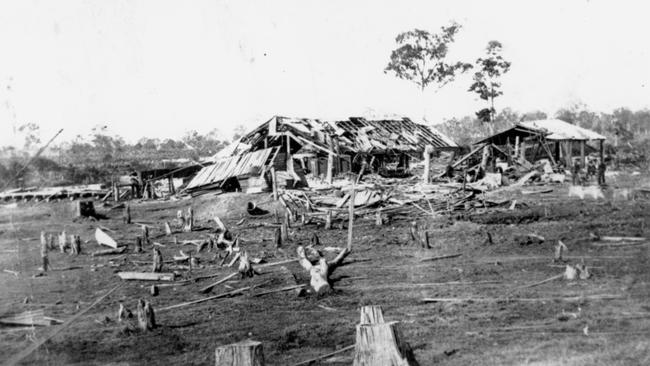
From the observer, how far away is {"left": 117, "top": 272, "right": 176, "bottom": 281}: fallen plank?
12391 mm

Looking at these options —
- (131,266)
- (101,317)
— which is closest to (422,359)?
(101,317)

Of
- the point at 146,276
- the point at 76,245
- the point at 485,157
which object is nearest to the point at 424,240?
the point at 146,276

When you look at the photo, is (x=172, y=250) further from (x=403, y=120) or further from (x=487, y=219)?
(x=403, y=120)

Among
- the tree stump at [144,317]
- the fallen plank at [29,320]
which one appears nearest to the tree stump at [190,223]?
the fallen plank at [29,320]

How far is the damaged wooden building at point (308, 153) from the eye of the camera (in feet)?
97.1

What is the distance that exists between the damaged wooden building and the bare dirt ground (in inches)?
486

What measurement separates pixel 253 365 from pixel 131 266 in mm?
11225

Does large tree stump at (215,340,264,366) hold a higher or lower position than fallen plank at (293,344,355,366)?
higher

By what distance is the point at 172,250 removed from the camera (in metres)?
16.5

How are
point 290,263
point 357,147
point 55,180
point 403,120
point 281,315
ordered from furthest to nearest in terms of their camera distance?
point 55,180, point 403,120, point 357,147, point 290,263, point 281,315

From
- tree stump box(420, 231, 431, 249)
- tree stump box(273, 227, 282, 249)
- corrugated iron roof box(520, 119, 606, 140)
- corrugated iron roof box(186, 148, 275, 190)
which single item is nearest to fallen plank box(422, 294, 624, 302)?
tree stump box(420, 231, 431, 249)

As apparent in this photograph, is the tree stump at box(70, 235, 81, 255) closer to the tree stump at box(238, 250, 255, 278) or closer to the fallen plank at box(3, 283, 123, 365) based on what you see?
the fallen plank at box(3, 283, 123, 365)

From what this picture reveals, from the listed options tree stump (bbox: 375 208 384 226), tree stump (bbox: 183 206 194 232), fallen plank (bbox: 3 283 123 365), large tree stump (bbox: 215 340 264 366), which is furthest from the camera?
tree stump (bbox: 183 206 194 232)

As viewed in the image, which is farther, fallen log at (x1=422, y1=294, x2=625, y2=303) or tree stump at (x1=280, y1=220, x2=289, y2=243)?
tree stump at (x1=280, y1=220, x2=289, y2=243)
